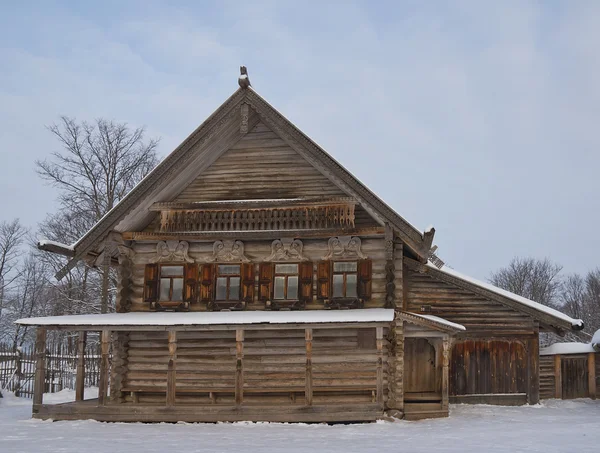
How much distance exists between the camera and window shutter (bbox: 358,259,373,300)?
2081cm

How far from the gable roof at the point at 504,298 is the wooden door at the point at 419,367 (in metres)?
2.56

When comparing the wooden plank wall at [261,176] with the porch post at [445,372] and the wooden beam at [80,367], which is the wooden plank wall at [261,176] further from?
the wooden beam at [80,367]

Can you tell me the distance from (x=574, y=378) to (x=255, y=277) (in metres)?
13.3

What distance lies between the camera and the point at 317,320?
18328mm

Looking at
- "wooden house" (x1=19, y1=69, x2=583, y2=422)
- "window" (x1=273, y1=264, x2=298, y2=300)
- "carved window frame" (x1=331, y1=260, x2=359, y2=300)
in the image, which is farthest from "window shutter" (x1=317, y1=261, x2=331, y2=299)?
"window" (x1=273, y1=264, x2=298, y2=300)

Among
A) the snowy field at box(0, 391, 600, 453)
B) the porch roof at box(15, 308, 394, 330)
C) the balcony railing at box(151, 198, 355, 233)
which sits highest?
the balcony railing at box(151, 198, 355, 233)

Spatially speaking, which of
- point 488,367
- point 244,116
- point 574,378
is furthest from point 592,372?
point 244,116

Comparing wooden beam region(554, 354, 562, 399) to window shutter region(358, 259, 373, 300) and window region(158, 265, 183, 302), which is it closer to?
window shutter region(358, 259, 373, 300)

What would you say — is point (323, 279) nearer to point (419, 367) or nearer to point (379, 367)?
point (379, 367)

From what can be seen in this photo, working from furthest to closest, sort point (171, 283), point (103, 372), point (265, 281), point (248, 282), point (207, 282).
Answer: point (171, 283)
point (207, 282)
point (248, 282)
point (265, 281)
point (103, 372)

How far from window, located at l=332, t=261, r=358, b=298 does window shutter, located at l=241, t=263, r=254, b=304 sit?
2651 mm

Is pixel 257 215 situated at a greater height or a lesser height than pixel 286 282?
greater

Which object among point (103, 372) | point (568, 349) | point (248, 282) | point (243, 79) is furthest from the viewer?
point (568, 349)

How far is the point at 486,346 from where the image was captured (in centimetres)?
2405
